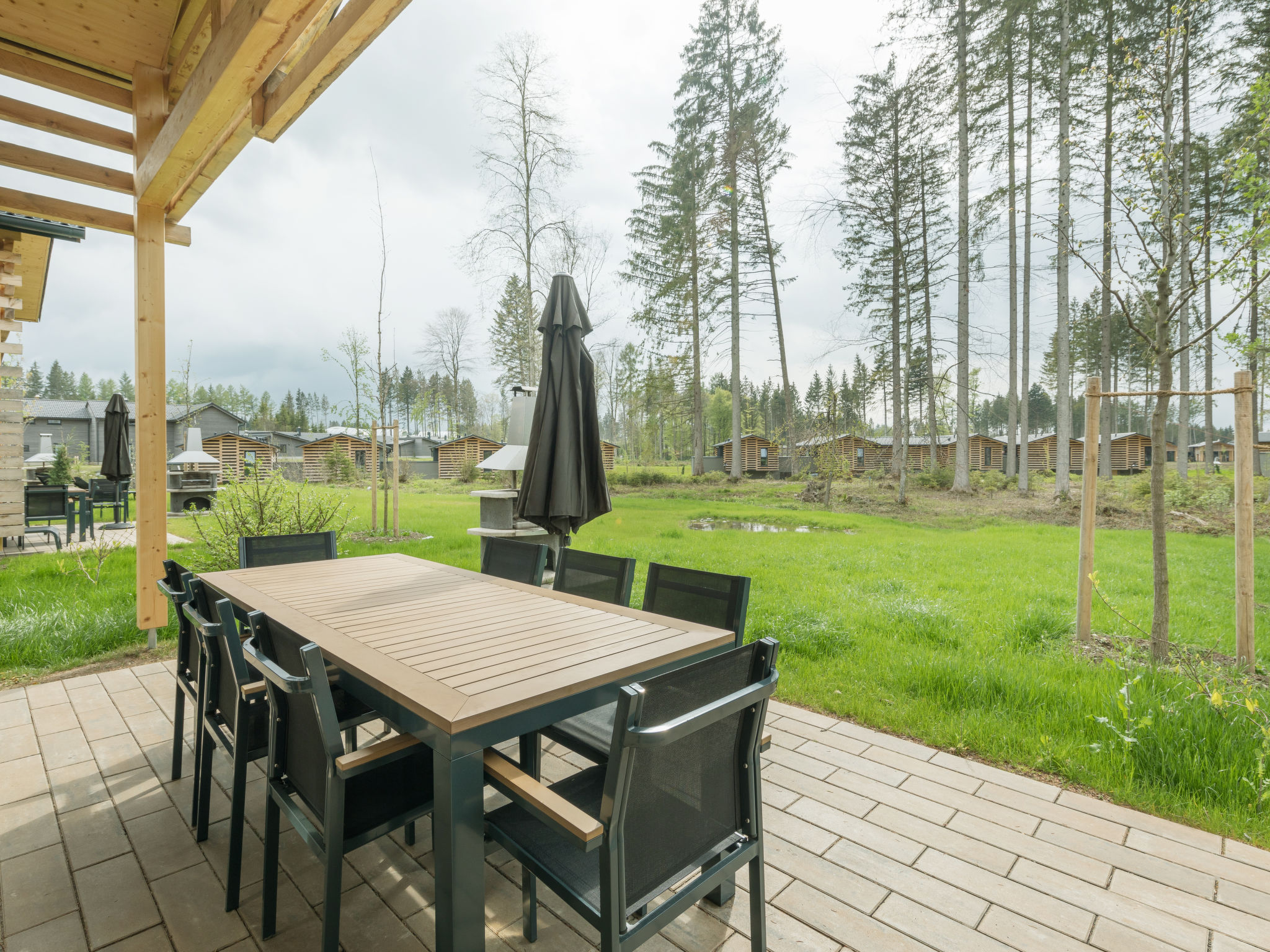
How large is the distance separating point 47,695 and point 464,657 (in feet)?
10.7

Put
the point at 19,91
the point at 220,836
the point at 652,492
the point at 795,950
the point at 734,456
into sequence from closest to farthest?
the point at 795,950
the point at 220,836
the point at 19,91
the point at 652,492
the point at 734,456

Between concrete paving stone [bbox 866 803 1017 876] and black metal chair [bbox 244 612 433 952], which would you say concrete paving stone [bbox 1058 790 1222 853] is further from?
black metal chair [bbox 244 612 433 952]

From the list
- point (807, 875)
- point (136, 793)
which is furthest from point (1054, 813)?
point (136, 793)

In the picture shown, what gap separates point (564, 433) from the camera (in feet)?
11.2

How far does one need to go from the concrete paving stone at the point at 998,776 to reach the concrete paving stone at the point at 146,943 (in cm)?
260

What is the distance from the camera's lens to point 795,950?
150cm

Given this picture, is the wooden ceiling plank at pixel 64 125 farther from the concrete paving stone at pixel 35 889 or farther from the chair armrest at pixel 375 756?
the chair armrest at pixel 375 756

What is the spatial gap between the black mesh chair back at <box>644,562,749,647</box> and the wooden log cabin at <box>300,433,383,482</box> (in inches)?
1070

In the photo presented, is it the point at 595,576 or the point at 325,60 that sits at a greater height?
the point at 325,60

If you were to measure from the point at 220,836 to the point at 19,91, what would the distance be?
A: 15.5 feet

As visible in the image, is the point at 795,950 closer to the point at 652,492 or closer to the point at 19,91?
the point at 19,91

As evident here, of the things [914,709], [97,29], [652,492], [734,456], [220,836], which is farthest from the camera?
[734,456]

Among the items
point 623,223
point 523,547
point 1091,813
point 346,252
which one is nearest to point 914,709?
point 1091,813

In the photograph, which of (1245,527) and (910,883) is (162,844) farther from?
(1245,527)
